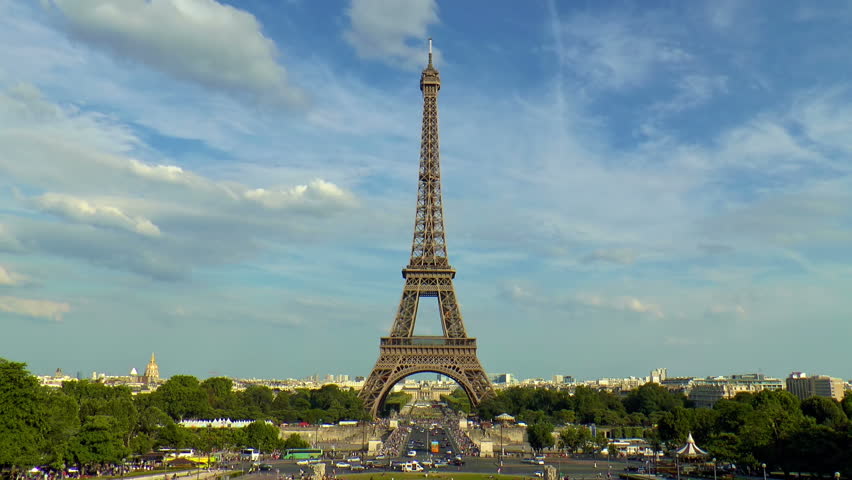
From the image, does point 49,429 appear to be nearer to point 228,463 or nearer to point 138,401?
point 228,463

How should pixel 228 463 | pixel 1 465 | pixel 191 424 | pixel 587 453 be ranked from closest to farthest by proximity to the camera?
pixel 1 465 → pixel 228 463 → pixel 587 453 → pixel 191 424

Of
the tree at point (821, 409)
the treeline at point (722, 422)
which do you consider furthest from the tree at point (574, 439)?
the tree at point (821, 409)

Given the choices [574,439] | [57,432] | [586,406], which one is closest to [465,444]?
[574,439]

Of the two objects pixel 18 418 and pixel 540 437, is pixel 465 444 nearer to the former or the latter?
pixel 540 437

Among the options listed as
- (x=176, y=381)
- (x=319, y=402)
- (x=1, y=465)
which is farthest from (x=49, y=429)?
(x=319, y=402)

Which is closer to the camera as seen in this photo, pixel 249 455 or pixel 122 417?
pixel 122 417
